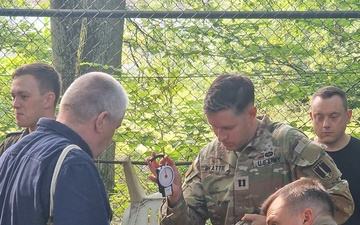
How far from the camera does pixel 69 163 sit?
2.56 m

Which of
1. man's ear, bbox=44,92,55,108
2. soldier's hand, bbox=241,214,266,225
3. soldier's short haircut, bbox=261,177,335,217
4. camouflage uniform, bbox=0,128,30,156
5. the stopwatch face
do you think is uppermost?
man's ear, bbox=44,92,55,108

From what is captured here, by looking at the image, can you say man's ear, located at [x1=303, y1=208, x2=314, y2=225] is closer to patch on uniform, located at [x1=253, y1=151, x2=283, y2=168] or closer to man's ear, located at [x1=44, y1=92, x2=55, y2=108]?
patch on uniform, located at [x1=253, y1=151, x2=283, y2=168]

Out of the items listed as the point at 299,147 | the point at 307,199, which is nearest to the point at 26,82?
the point at 299,147

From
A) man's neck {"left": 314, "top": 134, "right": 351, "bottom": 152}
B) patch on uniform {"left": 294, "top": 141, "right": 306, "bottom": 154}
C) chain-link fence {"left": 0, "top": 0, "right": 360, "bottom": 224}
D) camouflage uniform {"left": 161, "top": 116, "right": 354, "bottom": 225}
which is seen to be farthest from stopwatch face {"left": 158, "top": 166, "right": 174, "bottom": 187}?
chain-link fence {"left": 0, "top": 0, "right": 360, "bottom": 224}

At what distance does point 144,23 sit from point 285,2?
2010 mm

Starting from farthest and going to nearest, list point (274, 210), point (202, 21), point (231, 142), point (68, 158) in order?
point (202, 21) → point (231, 142) → point (274, 210) → point (68, 158)

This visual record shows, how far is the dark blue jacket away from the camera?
253cm

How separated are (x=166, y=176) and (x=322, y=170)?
2.63ft

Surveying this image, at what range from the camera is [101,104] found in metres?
2.83

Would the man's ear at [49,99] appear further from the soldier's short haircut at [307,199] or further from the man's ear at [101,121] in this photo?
the soldier's short haircut at [307,199]

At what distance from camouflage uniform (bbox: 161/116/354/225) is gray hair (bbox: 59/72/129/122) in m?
0.97

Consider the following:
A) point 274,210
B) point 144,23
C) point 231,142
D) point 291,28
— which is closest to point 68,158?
point 274,210

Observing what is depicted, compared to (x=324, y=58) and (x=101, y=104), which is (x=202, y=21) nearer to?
(x=324, y=58)

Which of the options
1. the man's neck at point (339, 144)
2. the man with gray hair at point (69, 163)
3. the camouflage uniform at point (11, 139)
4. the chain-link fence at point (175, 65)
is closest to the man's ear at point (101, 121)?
the man with gray hair at point (69, 163)
